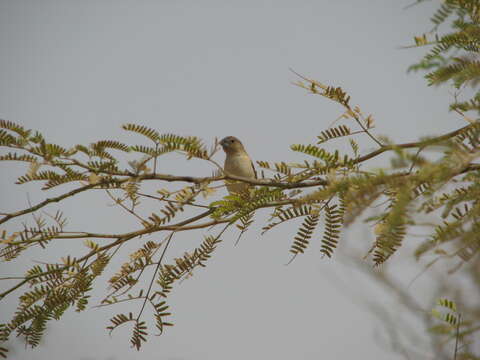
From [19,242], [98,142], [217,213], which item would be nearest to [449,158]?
[217,213]

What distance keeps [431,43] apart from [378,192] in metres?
0.79

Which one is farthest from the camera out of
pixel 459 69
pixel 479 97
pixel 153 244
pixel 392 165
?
pixel 153 244

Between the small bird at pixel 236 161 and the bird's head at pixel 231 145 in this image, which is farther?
the bird's head at pixel 231 145

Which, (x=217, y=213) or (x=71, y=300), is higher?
(x=217, y=213)

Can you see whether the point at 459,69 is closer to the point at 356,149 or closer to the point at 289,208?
the point at 356,149

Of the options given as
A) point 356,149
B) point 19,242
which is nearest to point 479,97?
point 356,149

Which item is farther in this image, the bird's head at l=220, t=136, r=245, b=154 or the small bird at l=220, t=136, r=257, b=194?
the bird's head at l=220, t=136, r=245, b=154

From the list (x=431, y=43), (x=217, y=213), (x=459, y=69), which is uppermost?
(x=431, y=43)

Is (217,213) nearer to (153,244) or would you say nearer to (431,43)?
(153,244)

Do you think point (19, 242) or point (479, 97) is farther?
point (19, 242)

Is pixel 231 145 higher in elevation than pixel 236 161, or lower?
higher

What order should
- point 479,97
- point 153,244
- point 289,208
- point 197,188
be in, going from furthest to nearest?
point 153,244 < point 289,208 < point 197,188 < point 479,97

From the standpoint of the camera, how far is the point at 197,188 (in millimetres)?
1832

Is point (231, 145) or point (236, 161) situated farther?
point (231, 145)
